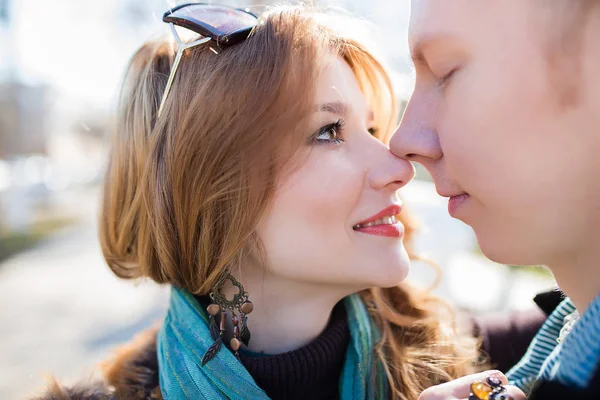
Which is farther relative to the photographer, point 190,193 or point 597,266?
point 190,193

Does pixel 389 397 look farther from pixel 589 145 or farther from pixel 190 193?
pixel 589 145

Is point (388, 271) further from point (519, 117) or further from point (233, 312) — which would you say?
point (519, 117)

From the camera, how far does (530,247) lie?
109 cm

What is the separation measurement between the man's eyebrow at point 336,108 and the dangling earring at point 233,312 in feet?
2.05

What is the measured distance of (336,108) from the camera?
1.59 meters

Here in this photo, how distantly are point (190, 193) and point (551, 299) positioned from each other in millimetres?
1249

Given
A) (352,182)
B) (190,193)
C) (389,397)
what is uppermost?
(352,182)

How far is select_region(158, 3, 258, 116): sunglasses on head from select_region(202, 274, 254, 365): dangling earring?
24.6 inches

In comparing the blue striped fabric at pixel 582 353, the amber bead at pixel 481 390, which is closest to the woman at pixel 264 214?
the amber bead at pixel 481 390

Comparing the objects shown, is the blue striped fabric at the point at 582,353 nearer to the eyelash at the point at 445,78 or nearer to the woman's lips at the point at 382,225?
the eyelash at the point at 445,78

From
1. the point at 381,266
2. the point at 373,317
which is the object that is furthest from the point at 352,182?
the point at 373,317

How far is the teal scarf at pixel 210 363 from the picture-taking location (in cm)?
149

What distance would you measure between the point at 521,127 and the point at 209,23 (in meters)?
1.00

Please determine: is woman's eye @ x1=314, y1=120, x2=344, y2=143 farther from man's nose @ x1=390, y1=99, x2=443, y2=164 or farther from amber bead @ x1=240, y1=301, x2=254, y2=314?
amber bead @ x1=240, y1=301, x2=254, y2=314
